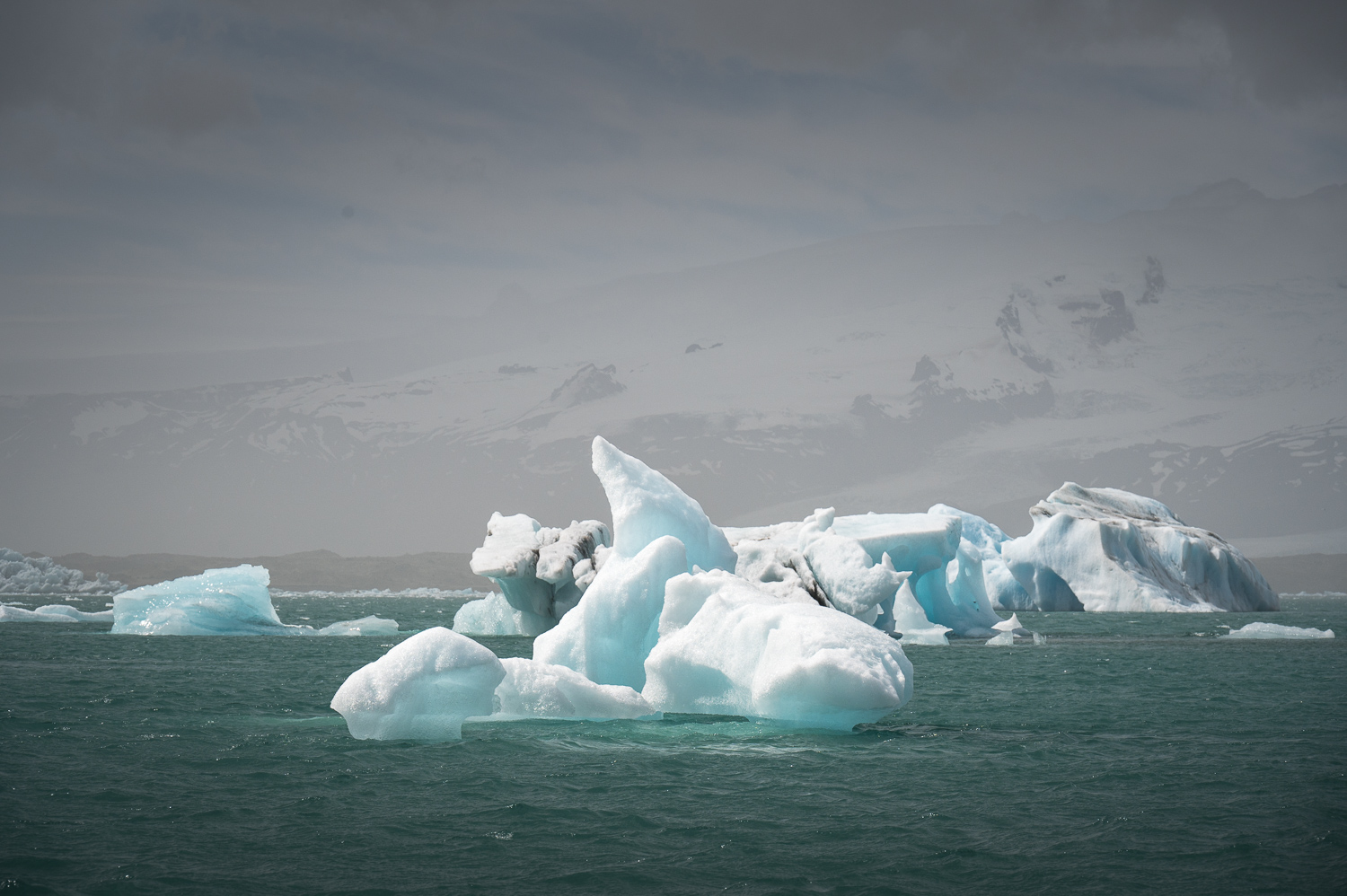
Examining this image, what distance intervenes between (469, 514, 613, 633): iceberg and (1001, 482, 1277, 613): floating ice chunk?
2756 centimetres

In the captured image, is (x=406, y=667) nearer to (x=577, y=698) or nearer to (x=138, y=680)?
(x=577, y=698)

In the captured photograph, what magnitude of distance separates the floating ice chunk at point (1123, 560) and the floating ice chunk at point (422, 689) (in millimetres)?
45595

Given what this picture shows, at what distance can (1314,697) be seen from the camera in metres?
19.4

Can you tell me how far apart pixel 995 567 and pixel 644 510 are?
4429cm

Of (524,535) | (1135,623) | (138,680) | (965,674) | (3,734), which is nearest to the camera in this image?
(3,734)

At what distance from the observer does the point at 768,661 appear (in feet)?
45.5

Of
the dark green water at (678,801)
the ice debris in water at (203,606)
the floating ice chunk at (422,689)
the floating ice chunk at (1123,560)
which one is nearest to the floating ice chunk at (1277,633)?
the floating ice chunk at (1123,560)

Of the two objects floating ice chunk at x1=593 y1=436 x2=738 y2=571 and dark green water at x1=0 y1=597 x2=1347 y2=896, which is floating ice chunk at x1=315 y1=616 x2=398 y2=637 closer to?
dark green water at x1=0 y1=597 x2=1347 y2=896

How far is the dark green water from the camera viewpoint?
26.4 feet

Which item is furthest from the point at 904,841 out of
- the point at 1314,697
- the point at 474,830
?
the point at 1314,697

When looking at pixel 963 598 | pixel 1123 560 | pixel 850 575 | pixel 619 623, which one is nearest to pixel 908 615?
pixel 963 598

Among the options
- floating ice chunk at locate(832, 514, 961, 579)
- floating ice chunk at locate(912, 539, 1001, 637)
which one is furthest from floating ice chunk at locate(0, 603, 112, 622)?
floating ice chunk at locate(912, 539, 1001, 637)

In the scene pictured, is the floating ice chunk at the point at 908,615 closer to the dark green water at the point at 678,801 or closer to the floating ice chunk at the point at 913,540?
the floating ice chunk at the point at 913,540

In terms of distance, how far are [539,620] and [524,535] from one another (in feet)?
9.83
